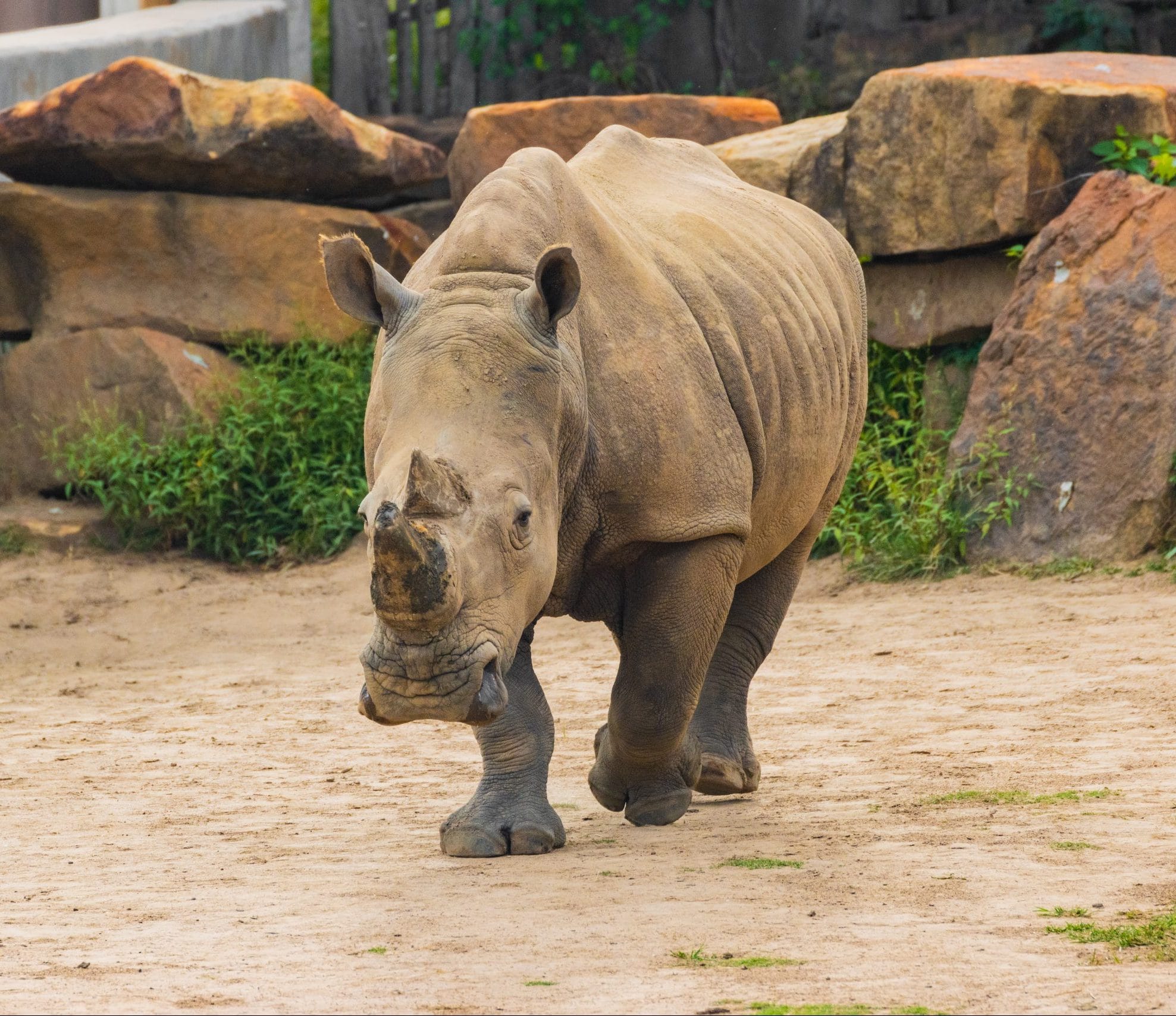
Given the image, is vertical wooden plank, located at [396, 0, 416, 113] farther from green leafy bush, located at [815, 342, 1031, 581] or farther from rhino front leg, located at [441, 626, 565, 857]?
rhino front leg, located at [441, 626, 565, 857]

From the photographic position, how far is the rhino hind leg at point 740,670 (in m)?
5.20

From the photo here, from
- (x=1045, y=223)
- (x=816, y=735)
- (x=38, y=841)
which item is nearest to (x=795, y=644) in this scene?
(x=816, y=735)

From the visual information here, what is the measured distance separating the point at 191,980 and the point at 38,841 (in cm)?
179

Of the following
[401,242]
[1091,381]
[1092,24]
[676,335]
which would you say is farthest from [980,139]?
[676,335]

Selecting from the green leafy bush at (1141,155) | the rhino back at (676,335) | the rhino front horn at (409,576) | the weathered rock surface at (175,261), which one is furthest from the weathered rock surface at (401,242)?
the rhino front horn at (409,576)

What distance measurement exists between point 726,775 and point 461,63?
26.8 feet

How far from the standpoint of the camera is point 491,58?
1233cm

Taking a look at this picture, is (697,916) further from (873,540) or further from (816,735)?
(873,540)

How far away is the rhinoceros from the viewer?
3541 mm

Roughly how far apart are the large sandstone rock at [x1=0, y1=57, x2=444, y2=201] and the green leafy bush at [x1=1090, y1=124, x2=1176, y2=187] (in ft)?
13.2

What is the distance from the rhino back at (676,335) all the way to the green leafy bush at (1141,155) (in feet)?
12.3

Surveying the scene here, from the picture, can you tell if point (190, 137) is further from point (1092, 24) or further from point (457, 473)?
point (457, 473)

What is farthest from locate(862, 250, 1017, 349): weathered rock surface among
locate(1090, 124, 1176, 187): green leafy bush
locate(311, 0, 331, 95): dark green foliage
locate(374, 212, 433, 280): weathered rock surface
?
locate(311, 0, 331, 95): dark green foliage

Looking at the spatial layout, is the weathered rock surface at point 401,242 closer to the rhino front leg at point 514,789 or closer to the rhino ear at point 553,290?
the rhino front leg at point 514,789
